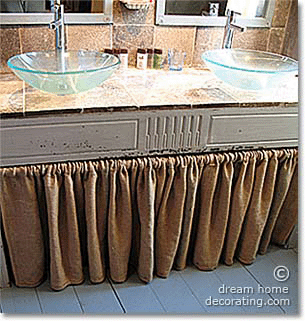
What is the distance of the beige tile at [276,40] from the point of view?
2006 mm

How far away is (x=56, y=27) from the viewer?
1.60 m

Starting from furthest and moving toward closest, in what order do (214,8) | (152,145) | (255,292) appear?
(214,8), (255,292), (152,145)

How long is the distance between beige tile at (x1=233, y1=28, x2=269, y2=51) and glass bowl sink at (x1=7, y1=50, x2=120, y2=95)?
2.10 feet

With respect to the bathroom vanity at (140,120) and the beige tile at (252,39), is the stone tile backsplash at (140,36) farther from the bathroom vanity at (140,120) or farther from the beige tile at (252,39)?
the bathroom vanity at (140,120)

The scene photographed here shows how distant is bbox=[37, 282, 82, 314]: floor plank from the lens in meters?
1.63

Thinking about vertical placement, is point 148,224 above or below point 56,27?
below

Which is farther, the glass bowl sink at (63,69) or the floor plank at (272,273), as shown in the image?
the floor plank at (272,273)

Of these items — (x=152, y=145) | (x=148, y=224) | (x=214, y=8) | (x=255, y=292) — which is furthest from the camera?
(x=214, y=8)

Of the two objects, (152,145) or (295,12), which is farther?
(295,12)

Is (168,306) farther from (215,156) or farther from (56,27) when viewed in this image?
(56,27)

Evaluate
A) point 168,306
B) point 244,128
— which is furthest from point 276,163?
point 168,306

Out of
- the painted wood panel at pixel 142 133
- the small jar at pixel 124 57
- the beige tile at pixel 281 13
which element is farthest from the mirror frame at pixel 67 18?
the beige tile at pixel 281 13

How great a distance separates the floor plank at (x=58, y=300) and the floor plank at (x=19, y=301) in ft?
0.08

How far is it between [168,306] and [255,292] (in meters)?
0.35
